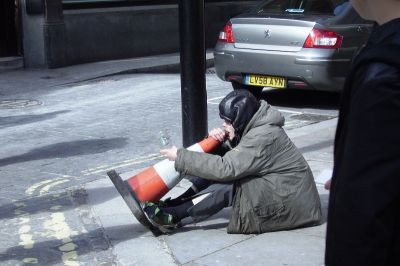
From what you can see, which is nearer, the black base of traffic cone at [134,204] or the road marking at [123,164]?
the black base of traffic cone at [134,204]

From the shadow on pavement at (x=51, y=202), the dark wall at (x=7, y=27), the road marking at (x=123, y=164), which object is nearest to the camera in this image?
the shadow on pavement at (x=51, y=202)

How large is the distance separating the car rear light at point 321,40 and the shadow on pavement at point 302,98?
0.94 meters

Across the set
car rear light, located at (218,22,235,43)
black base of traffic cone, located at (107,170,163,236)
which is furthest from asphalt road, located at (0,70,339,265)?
car rear light, located at (218,22,235,43)

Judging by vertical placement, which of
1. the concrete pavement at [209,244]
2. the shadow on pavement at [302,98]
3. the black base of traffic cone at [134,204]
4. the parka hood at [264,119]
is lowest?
the shadow on pavement at [302,98]

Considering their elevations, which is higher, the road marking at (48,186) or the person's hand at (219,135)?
the person's hand at (219,135)

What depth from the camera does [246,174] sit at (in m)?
4.63

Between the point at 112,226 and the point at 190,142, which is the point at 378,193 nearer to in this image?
the point at 112,226

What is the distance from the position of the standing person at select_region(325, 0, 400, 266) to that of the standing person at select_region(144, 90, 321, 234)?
303 centimetres

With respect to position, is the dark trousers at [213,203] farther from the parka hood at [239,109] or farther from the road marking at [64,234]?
the road marking at [64,234]

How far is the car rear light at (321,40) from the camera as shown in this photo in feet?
30.1

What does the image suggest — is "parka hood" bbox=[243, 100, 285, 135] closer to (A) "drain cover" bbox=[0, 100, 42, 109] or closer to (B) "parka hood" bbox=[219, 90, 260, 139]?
(B) "parka hood" bbox=[219, 90, 260, 139]

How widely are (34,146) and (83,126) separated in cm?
104

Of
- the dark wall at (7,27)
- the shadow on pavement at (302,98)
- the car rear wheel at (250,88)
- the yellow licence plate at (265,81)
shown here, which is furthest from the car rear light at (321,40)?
the dark wall at (7,27)

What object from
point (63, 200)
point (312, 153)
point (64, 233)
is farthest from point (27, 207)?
point (312, 153)
